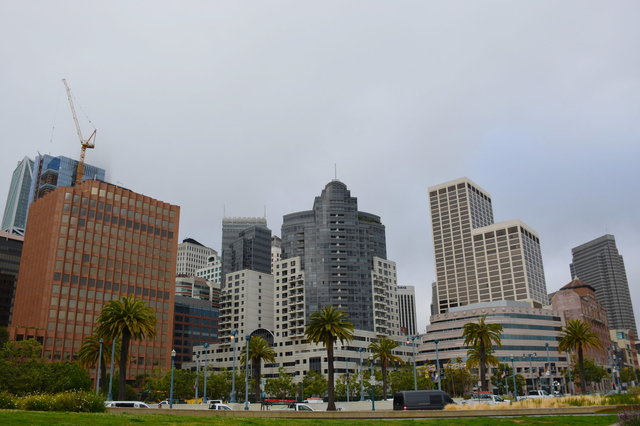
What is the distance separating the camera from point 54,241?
130 m

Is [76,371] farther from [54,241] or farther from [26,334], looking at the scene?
[54,241]

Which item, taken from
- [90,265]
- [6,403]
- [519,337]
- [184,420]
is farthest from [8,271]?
[184,420]

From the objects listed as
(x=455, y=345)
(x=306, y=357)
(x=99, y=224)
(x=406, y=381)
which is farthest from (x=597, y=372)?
(x=99, y=224)

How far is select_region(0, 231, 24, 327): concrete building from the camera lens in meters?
182

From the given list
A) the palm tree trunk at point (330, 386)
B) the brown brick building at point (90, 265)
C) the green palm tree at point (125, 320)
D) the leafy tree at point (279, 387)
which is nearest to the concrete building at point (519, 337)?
the leafy tree at point (279, 387)

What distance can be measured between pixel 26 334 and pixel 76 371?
48.7 m

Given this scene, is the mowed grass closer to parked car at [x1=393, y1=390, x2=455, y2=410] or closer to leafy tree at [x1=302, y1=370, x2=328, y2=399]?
parked car at [x1=393, y1=390, x2=455, y2=410]

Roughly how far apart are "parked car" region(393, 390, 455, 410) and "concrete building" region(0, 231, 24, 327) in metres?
172

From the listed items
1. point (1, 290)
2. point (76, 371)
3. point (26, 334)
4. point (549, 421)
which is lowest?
point (549, 421)

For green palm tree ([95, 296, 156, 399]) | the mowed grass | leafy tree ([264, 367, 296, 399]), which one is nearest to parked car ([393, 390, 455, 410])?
the mowed grass

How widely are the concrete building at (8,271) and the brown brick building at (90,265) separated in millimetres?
49958

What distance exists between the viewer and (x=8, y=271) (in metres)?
189

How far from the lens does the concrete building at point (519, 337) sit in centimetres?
16838

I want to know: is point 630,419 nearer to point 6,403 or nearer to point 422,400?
point 422,400
